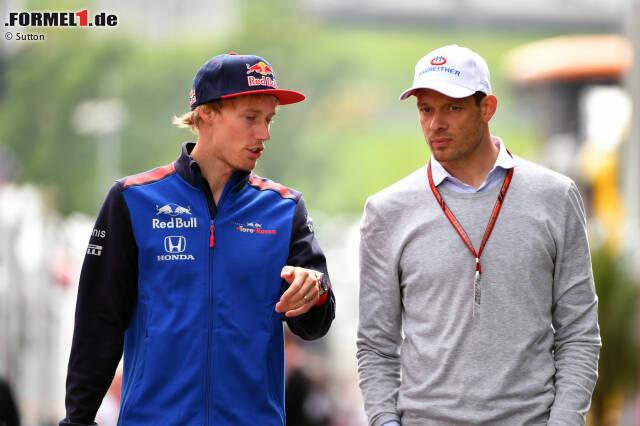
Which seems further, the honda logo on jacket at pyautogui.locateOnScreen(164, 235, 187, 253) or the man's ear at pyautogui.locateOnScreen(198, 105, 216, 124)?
the man's ear at pyautogui.locateOnScreen(198, 105, 216, 124)

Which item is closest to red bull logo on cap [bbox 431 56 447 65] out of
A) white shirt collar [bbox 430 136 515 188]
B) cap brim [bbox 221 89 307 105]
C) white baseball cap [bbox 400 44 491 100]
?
white baseball cap [bbox 400 44 491 100]

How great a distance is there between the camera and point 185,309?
232cm

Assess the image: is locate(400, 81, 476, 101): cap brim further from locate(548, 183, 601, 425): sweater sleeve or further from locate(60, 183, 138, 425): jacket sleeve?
locate(60, 183, 138, 425): jacket sleeve

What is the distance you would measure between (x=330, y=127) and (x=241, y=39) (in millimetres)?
5426

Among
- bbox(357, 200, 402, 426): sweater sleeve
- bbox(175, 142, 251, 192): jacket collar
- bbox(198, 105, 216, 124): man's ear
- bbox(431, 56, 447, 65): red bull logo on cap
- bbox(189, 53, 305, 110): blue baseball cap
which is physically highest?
bbox(431, 56, 447, 65): red bull logo on cap

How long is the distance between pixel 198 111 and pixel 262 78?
20 cm

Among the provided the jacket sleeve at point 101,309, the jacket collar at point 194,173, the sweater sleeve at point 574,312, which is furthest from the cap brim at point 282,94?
the sweater sleeve at point 574,312

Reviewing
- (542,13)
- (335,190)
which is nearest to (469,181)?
(335,190)

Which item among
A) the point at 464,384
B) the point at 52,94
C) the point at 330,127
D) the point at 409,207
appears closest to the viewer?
the point at 464,384

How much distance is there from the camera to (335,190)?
125 ft

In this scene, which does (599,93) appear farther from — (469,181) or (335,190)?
(335,190)

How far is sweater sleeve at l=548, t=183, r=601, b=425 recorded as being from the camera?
240 cm

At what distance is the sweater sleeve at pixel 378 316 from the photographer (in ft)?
8.27

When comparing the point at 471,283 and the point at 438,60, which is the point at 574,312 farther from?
the point at 438,60
